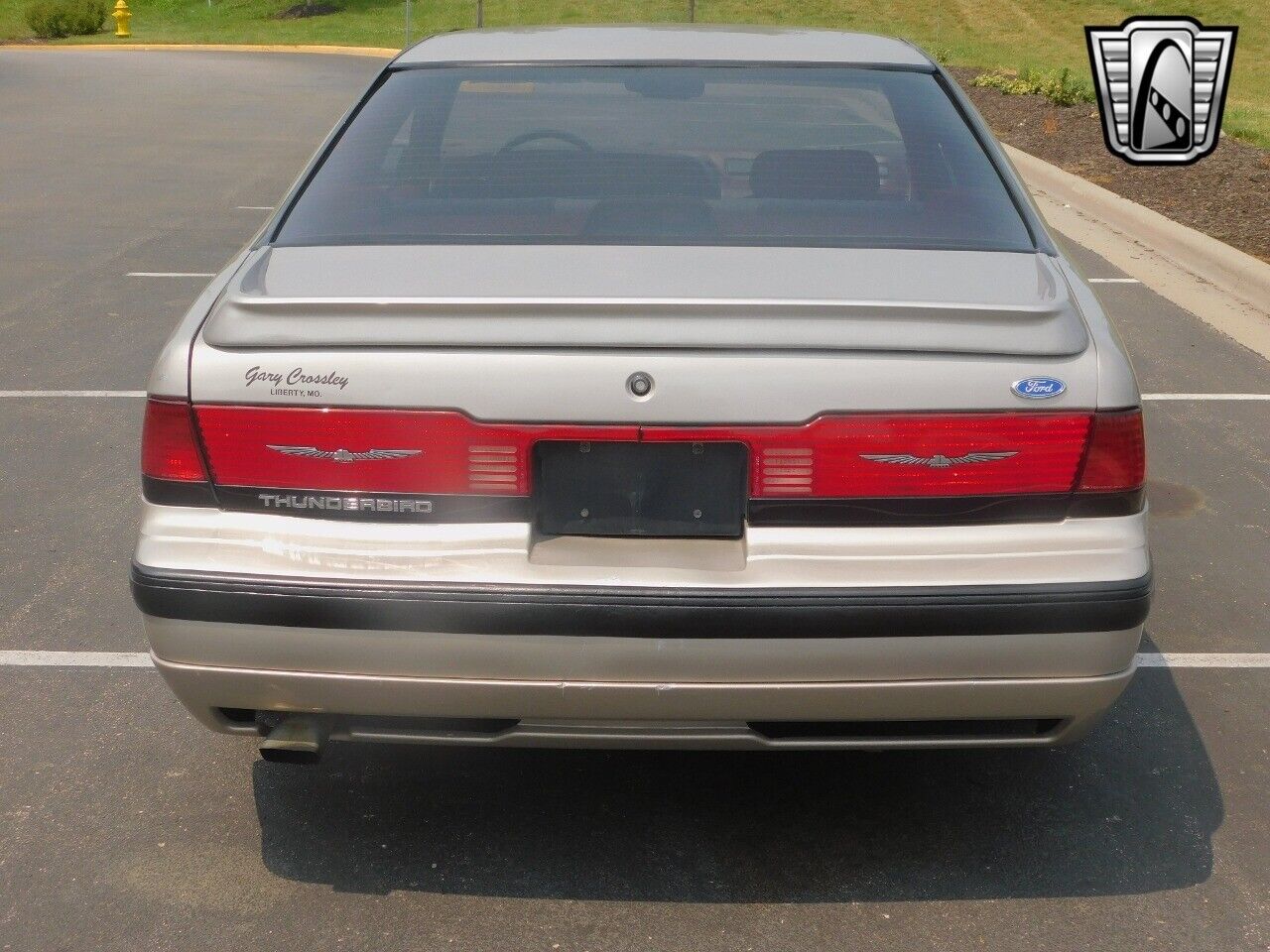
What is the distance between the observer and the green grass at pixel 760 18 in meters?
39.1

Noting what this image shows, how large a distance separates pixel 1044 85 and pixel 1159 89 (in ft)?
10.4

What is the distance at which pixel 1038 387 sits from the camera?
114 inches

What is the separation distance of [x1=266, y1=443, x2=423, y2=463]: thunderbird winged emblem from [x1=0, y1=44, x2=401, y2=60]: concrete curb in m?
31.7

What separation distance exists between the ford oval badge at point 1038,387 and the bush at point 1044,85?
54.7 ft

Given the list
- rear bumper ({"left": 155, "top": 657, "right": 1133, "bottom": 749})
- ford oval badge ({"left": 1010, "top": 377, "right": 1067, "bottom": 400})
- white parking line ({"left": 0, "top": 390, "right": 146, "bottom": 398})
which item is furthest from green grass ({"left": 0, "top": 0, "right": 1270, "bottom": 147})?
rear bumper ({"left": 155, "top": 657, "right": 1133, "bottom": 749})

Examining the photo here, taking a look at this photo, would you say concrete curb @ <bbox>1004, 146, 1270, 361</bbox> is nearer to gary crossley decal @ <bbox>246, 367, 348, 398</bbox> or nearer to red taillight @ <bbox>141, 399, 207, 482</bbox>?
gary crossley decal @ <bbox>246, 367, 348, 398</bbox>

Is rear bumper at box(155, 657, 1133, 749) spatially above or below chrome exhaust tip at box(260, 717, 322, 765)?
above

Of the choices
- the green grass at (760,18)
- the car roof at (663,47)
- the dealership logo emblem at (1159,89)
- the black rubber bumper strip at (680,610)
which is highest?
the car roof at (663,47)

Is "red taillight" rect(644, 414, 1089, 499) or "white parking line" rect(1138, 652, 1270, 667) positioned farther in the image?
"white parking line" rect(1138, 652, 1270, 667)

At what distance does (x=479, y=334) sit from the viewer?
290 cm

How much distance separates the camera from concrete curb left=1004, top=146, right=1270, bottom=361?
9359 millimetres

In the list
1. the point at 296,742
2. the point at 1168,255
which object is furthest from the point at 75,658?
the point at 1168,255

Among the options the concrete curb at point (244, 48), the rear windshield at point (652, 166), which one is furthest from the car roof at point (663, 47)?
the concrete curb at point (244, 48)

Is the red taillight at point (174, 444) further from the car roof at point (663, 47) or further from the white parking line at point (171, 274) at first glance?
the white parking line at point (171, 274)
